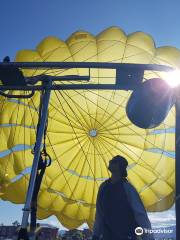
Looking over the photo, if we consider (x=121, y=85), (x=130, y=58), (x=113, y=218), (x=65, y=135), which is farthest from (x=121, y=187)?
(x=65, y=135)

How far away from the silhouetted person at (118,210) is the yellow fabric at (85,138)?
5245mm

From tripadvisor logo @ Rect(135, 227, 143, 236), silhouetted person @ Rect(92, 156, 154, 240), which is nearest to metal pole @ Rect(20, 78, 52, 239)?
silhouetted person @ Rect(92, 156, 154, 240)

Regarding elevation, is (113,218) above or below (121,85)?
below

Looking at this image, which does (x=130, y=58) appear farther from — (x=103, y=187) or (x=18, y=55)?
(x=103, y=187)

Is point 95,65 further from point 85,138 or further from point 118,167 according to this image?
point 85,138

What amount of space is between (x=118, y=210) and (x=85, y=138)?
6.84 meters

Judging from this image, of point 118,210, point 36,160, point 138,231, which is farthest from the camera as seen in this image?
point 36,160

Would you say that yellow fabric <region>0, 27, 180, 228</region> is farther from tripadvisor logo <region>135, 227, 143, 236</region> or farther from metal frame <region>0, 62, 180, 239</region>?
tripadvisor logo <region>135, 227, 143, 236</region>

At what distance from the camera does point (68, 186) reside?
9914mm

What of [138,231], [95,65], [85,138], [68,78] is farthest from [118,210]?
[85,138]

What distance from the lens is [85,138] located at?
1009cm

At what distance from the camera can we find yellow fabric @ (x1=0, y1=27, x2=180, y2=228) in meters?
9.18

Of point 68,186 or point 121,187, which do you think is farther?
point 68,186

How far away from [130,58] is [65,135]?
230cm
